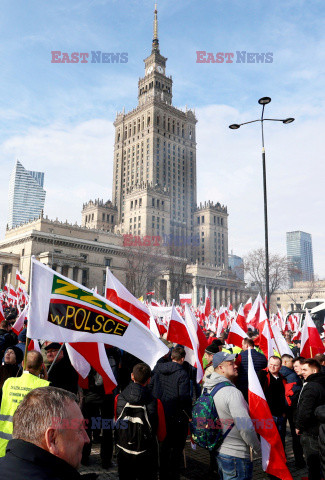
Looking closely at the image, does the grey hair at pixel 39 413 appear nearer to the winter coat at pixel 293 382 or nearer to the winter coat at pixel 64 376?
the winter coat at pixel 64 376

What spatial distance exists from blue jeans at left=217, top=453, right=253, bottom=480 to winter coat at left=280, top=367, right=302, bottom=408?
9.70 ft

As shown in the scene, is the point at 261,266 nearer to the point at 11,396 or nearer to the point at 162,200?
the point at 11,396

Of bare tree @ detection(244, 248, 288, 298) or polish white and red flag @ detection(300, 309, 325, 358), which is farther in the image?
bare tree @ detection(244, 248, 288, 298)

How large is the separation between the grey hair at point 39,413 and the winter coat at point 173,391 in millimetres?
3958

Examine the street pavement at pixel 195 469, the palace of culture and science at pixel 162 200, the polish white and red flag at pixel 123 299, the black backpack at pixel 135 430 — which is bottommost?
the street pavement at pixel 195 469

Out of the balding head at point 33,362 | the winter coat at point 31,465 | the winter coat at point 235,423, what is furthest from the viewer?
the balding head at point 33,362

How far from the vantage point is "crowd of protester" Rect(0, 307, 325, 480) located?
1703 mm

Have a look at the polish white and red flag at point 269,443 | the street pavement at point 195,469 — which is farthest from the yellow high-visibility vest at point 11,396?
the polish white and red flag at point 269,443

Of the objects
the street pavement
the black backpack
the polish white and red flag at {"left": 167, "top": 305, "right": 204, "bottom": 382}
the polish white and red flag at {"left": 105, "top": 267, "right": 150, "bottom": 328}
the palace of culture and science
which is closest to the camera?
the black backpack

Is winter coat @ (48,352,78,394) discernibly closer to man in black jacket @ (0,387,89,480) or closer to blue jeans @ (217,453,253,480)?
blue jeans @ (217,453,253,480)

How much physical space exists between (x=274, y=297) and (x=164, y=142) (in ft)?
197

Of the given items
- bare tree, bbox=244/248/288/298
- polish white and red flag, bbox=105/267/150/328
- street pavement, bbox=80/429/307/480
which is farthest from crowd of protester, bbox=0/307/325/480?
bare tree, bbox=244/248/288/298

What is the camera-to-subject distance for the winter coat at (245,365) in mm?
6104

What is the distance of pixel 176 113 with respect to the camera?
126 m
